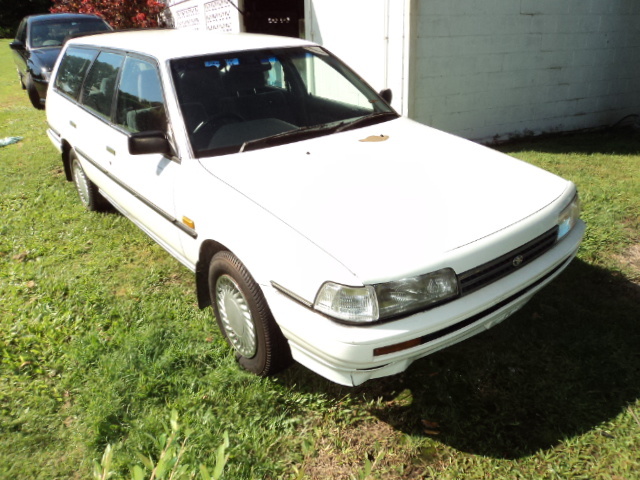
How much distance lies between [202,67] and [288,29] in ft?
28.0

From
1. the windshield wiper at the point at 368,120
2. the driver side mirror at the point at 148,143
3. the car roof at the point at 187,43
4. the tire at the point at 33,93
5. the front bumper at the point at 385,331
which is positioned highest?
the car roof at the point at 187,43

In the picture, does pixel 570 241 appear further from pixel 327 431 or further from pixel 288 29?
pixel 288 29

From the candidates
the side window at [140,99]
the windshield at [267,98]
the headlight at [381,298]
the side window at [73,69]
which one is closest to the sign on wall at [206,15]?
the side window at [73,69]

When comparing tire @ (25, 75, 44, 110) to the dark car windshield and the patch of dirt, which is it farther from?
the patch of dirt

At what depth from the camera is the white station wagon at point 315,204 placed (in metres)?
2.15

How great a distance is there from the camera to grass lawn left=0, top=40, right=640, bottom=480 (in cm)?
234

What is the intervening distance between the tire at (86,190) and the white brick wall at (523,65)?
12.8 feet

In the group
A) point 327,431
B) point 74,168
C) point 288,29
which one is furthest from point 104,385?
point 288,29

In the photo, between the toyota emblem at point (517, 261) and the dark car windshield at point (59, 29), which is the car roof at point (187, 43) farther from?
the dark car windshield at point (59, 29)

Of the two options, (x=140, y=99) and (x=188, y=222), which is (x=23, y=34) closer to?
(x=140, y=99)

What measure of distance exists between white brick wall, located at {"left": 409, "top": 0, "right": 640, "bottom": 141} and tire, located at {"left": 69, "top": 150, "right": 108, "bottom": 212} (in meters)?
3.91

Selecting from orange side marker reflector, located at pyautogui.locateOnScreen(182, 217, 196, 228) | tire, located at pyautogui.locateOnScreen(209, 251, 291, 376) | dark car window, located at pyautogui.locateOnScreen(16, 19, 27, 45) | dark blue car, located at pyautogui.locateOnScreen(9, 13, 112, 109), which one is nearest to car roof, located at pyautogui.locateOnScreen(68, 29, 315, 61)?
orange side marker reflector, located at pyautogui.locateOnScreen(182, 217, 196, 228)

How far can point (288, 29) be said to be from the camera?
439 inches

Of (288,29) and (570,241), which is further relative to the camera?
(288,29)
